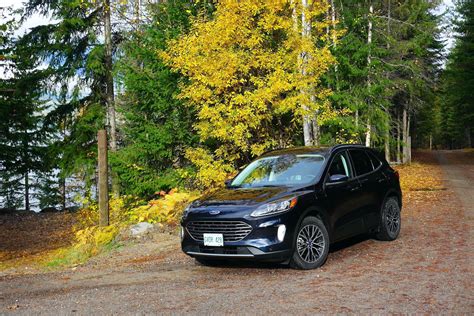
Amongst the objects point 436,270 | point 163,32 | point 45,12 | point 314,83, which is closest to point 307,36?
point 314,83

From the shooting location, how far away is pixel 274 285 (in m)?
6.76

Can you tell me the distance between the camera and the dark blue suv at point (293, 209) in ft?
23.9

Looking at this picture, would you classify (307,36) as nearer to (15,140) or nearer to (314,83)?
(314,83)

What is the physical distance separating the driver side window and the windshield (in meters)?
0.23

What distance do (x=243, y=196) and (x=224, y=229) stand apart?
66 centimetres

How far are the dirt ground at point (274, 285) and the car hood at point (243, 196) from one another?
102 cm

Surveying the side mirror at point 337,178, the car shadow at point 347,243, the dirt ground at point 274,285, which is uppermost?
the side mirror at point 337,178

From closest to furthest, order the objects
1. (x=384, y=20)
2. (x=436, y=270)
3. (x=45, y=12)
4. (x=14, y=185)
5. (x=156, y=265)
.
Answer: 1. (x=436, y=270)
2. (x=156, y=265)
3. (x=45, y=12)
4. (x=384, y=20)
5. (x=14, y=185)

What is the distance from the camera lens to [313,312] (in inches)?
218

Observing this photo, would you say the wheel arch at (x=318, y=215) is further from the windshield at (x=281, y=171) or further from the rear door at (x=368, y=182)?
the rear door at (x=368, y=182)

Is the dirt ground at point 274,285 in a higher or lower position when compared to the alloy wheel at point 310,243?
lower

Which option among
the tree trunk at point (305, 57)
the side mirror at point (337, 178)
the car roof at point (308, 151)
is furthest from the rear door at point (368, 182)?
the tree trunk at point (305, 57)

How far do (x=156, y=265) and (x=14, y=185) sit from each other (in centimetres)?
2469

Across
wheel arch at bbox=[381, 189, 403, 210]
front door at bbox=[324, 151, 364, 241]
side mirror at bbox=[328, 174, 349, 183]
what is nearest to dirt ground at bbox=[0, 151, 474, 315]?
front door at bbox=[324, 151, 364, 241]
